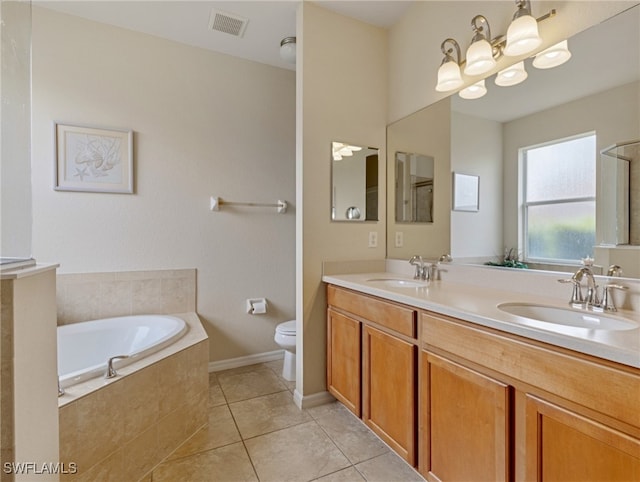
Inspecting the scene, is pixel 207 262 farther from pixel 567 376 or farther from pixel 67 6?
pixel 567 376

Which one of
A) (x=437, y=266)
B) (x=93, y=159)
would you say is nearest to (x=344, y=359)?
(x=437, y=266)

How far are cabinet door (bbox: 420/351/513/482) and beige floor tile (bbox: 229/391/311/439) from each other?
0.88 metres

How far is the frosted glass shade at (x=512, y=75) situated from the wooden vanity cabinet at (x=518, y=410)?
123 cm

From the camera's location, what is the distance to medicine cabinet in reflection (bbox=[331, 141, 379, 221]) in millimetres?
2125

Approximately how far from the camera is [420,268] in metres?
1.96

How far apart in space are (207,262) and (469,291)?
6.57 feet

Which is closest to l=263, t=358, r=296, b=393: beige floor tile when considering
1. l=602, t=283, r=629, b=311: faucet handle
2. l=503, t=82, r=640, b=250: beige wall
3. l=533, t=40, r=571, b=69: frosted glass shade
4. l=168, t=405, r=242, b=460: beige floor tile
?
l=168, t=405, r=242, b=460: beige floor tile

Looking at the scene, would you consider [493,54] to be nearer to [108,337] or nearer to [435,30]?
[435,30]

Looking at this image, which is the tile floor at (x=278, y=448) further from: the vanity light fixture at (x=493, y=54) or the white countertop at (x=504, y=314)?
the vanity light fixture at (x=493, y=54)

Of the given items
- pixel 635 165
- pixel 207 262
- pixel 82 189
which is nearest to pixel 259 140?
pixel 207 262

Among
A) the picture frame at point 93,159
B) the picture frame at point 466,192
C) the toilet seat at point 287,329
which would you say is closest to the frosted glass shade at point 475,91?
the picture frame at point 466,192

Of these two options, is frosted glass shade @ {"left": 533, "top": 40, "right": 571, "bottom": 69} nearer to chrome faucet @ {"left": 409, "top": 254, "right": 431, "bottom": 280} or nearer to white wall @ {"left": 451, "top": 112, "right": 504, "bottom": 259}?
white wall @ {"left": 451, "top": 112, "right": 504, "bottom": 259}

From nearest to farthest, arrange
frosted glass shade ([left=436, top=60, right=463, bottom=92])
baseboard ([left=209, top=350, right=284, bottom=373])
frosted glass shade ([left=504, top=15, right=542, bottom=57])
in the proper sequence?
frosted glass shade ([left=504, top=15, right=542, bottom=57]) < frosted glass shade ([left=436, top=60, right=463, bottom=92]) < baseboard ([left=209, top=350, right=284, bottom=373])

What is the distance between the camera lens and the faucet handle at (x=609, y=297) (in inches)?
43.8
